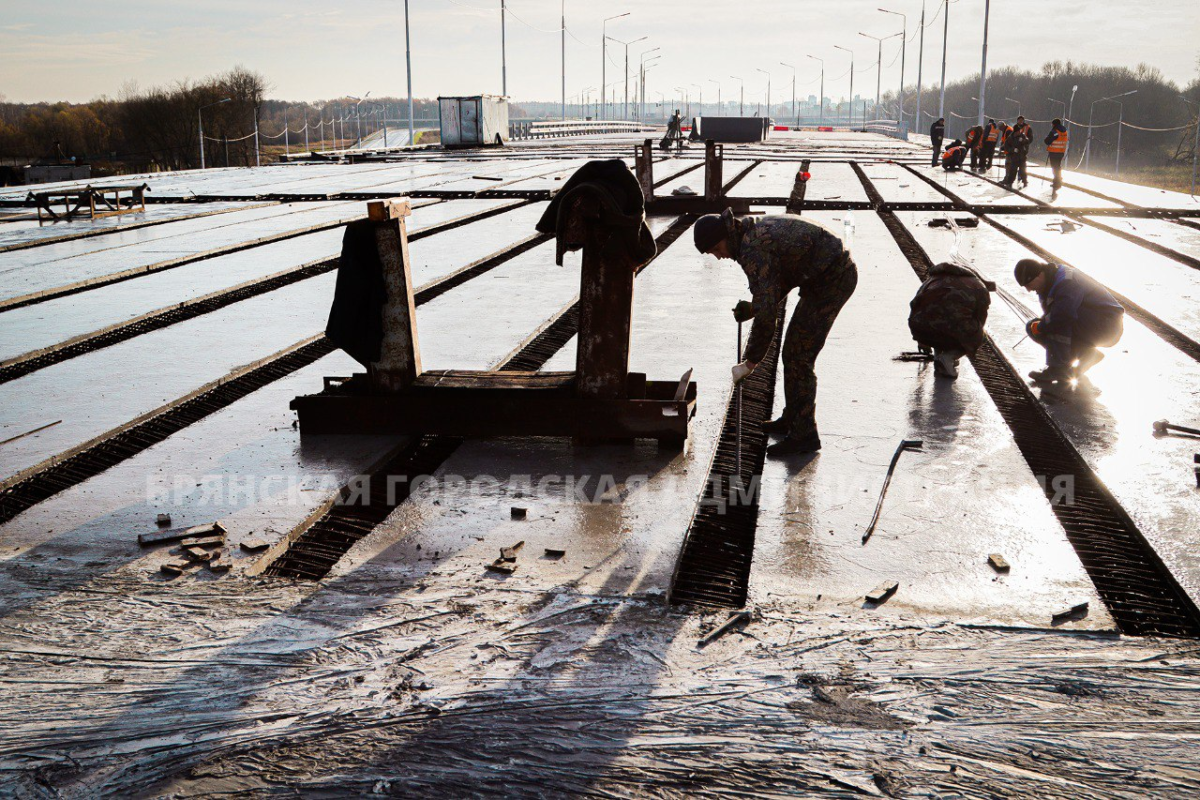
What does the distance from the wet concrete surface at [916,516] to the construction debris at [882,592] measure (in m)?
0.02

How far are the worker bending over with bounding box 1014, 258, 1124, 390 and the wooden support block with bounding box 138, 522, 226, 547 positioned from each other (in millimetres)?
4857

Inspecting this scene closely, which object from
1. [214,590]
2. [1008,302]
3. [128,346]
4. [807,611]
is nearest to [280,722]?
[214,590]

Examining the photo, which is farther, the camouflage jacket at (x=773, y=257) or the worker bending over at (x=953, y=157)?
the worker bending over at (x=953, y=157)

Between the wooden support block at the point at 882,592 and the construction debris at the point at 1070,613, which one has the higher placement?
the wooden support block at the point at 882,592

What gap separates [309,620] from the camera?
3996mm

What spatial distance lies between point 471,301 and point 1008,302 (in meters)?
5.13

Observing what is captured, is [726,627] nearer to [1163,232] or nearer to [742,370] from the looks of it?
[742,370]

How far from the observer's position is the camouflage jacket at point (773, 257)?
213 inches

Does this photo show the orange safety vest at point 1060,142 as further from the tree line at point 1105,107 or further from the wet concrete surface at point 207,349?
the tree line at point 1105,107

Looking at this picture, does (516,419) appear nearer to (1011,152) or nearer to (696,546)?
(696,546)

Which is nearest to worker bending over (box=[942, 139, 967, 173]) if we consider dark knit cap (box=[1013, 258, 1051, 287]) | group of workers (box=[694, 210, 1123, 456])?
group of workers (box=[694, 210, 1123, 456])

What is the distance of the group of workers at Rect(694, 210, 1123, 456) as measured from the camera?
5438 millimetres

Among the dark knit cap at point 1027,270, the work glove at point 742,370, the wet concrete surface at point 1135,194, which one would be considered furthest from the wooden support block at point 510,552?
the wet concrete surface at point 1135,194

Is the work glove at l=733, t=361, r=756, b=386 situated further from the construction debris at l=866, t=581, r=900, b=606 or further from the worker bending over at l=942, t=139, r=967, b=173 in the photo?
the worker bending over at l=942, t=139, r=967, b=173
